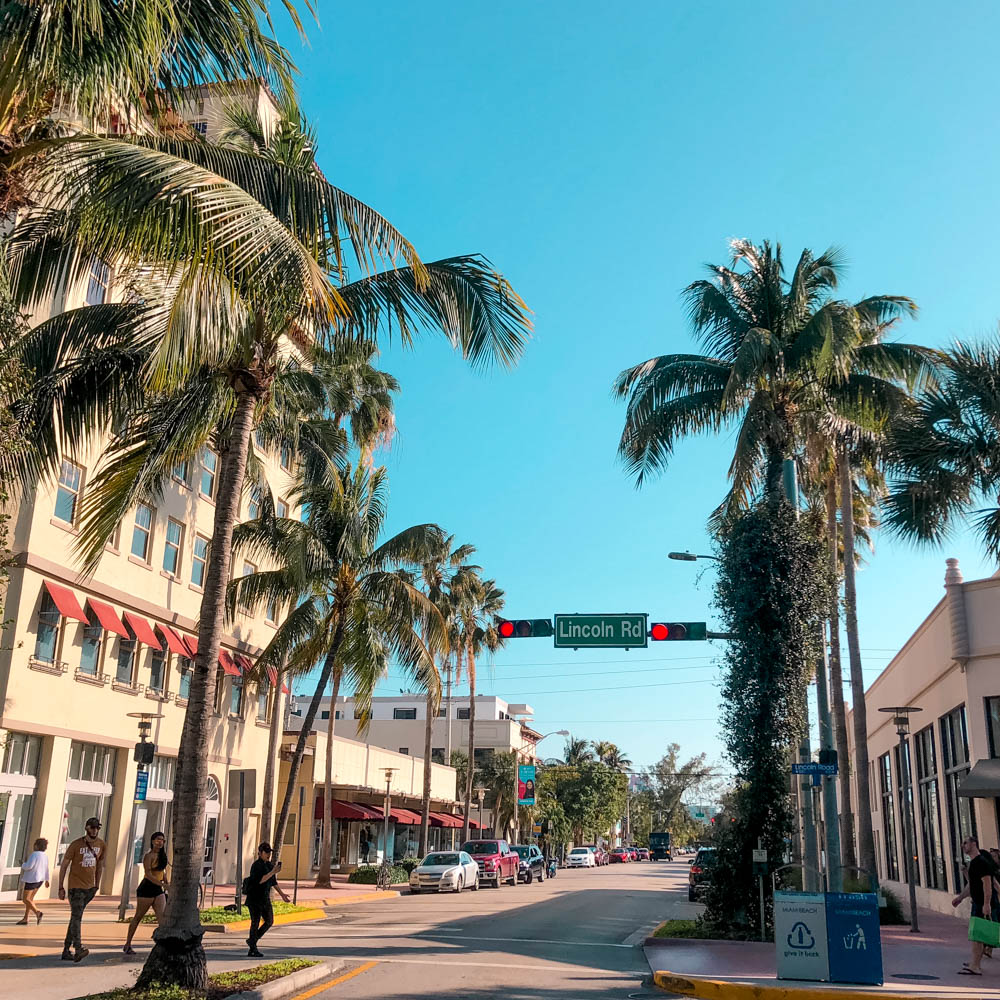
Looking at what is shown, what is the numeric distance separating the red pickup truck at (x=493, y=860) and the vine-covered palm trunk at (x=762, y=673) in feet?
75.5

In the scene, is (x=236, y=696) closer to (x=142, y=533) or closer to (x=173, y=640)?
(x=173, y=640)

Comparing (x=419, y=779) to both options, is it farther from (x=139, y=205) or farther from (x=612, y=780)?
(x=139, y=205)

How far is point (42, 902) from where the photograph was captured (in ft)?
75.4

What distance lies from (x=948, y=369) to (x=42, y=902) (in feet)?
72.6

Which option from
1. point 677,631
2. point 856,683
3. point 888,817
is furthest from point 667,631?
point 888,817

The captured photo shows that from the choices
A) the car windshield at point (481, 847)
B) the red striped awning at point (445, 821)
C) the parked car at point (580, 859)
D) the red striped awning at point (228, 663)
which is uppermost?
the red striped awning at point (228, 663)

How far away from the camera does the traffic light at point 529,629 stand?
2117 centimetres

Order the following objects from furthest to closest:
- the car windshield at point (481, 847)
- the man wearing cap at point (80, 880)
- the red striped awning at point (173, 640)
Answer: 1. the car windshield at point (481, 847)
2. the red striped awning at point (173, 640)
3. the man wearing cap at point (80, 880)

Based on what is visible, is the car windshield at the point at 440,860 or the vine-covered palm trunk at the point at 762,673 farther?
the car windshield at the point at 440,860

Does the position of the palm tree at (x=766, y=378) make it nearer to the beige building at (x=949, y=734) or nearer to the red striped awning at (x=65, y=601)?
the beige building at (x=949, y=734)

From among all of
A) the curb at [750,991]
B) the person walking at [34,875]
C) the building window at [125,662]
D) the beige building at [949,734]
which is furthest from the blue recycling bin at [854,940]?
the building window at [125,662]

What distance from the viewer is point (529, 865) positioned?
151 feet

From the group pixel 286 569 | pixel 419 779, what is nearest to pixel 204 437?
pixel 286 569

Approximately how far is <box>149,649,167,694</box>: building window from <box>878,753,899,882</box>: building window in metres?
22.7
